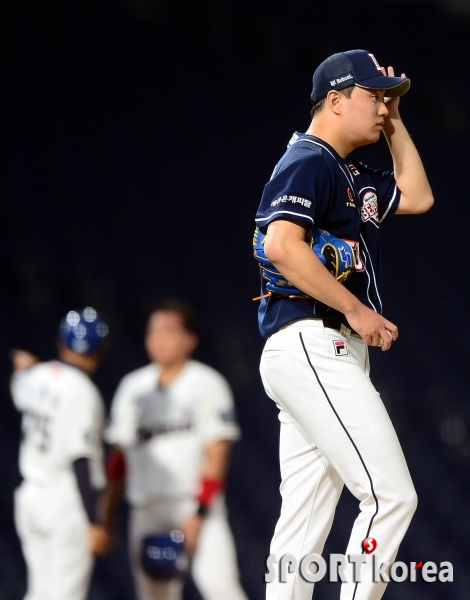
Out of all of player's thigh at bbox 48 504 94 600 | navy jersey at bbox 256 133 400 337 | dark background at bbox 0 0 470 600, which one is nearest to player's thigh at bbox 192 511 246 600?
player's thigh at bbox 48 504 94 600

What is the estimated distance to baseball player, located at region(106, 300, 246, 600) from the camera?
11.5 ft

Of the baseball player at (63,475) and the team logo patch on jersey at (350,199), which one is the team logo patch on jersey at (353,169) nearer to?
the team logo patch on jersey at (350,199)

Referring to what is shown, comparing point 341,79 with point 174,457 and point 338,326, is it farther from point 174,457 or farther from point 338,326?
point 174,457

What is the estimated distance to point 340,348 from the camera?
1.83 m

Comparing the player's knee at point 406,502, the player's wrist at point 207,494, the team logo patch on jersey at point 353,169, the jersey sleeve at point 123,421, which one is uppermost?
the team logo patch on jersey at point 353,169

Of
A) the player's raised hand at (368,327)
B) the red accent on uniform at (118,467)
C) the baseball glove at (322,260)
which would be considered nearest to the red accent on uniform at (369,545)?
the player's raised hand at (368,327)

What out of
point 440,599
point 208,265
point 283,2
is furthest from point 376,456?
point 283,2

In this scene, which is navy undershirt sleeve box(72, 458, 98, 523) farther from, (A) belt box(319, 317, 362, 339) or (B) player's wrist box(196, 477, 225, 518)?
(A) belt box(319, 317, 362, 339)

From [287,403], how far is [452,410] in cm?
354

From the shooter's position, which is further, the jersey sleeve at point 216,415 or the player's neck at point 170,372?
the player's neck at point 170,372

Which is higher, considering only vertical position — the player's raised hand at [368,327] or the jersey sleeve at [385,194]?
the jersey sleeve at [385,194]

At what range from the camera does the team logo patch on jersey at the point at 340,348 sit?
182 cm

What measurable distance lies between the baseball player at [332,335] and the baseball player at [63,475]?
1.69 m

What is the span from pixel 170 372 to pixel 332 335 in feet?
6.44
